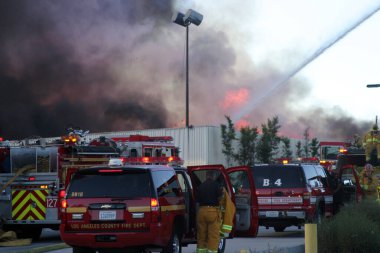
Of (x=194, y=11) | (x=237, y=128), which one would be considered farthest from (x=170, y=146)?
(x=237, y=128)

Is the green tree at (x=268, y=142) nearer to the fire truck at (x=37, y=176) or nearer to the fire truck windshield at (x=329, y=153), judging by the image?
the fire truck windshield at (x=329, y=153)

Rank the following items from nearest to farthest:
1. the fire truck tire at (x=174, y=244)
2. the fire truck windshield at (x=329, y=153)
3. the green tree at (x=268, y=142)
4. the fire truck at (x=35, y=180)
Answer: the fire truck tire at (x=174, y=244)
the fire truck at (x=35, y=180)
the fire truck windshield at (x=329, y=153)
the green tree at (x=268, y=142)

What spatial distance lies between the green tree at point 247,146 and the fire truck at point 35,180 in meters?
27.4

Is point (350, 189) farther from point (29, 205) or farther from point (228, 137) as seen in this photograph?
point (228, 137)

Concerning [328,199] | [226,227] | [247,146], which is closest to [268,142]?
[247,146]

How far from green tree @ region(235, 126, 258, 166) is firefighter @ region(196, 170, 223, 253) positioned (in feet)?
104

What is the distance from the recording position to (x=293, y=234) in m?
19.2

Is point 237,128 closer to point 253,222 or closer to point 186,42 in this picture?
point 186,42

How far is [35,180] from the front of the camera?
16.7m

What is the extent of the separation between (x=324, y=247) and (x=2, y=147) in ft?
27.8

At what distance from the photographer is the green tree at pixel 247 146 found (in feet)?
145

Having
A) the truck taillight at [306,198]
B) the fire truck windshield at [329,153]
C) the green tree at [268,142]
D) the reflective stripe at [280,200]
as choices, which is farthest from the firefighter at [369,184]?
the green tree at [268,142]

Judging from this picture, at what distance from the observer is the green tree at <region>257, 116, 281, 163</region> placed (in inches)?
1705

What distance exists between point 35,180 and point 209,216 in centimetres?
590
